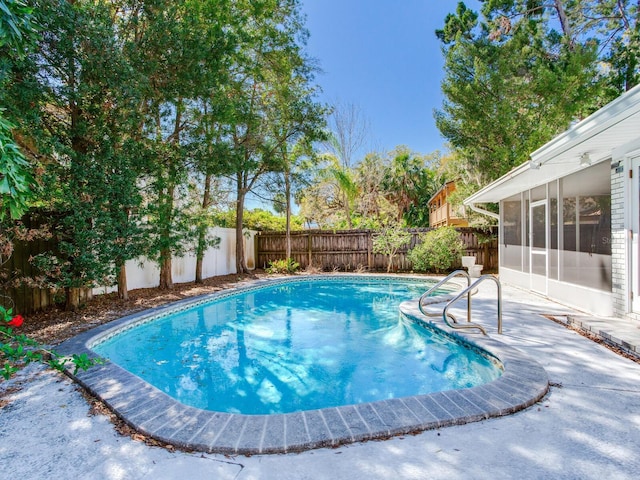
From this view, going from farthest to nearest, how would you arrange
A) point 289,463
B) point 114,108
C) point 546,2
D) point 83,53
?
1. point 546,2
2. point 114,108
3. point 83,53
4. point 289,463

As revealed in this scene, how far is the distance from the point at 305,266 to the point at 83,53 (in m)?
11.0

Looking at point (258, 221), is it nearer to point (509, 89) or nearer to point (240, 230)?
point (240, 230)

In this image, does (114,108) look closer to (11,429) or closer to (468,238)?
(11,429)

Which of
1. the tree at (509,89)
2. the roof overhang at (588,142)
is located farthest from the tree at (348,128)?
the roof overhang at (588,142)

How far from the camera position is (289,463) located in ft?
7.09

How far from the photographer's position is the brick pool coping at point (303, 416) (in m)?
2.35

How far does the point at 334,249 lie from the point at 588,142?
10.9 meters

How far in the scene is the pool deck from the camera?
206 cm

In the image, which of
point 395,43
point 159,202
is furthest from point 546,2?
point 159,202

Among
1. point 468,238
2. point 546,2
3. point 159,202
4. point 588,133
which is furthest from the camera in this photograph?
point 546,2

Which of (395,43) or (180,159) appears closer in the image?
(180,159)

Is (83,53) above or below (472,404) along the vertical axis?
above

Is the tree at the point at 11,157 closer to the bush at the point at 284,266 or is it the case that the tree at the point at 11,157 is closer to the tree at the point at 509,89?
the bush at the point at 284,266

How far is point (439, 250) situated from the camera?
1280 centimetres
